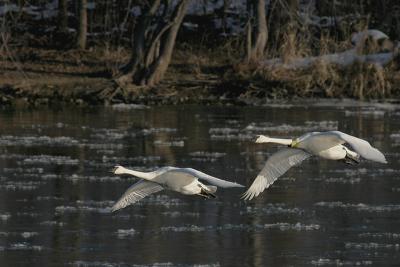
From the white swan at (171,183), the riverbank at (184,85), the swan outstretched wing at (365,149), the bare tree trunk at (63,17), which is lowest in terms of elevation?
the riverbank at (184,85)

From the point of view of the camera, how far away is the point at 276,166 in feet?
51.5

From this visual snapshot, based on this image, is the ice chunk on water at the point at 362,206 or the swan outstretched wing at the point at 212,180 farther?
the ice chunk on water at the point at 362,206

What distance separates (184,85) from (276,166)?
20.0m

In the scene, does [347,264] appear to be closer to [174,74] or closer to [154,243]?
[154,243]

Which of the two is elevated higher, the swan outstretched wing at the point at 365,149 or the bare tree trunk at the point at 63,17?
the bare tree trunk at the point at 63,17

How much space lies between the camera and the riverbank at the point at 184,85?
3438 cm

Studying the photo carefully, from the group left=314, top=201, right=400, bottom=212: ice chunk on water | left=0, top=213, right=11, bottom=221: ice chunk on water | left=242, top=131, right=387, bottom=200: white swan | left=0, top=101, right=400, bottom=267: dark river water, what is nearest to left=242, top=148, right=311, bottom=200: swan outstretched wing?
left=242, top=131, right=387, bottom=200: white swan

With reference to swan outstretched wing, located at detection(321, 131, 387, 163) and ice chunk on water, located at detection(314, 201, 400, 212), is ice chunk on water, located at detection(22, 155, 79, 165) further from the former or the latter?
swan outstretched wing, located at detection(321, 131, 387, 163)

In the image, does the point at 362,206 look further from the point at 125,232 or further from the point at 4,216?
the point at 4,216

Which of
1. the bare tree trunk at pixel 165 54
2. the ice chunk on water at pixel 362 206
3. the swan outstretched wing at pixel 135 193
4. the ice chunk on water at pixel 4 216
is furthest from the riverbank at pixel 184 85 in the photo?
the swan outstretched wing at pixel 135 193

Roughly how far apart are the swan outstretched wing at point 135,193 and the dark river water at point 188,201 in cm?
65

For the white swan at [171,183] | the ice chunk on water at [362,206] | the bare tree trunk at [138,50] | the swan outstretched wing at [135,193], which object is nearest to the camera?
the white swan at [171,183]

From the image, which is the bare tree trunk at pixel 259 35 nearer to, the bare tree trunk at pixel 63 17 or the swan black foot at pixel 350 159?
the bare tree trunk at pixel 63 17

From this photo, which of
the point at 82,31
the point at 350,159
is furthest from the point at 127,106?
the point at 350,159
